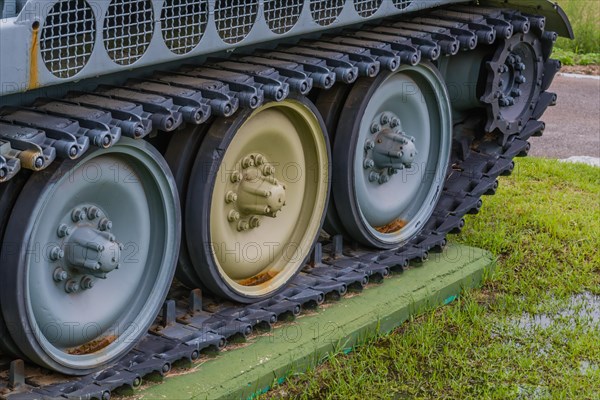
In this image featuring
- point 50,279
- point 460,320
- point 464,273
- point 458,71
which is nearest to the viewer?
point 50,279

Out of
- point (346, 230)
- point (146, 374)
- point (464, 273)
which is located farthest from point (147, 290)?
point (464, 273)

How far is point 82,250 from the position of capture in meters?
4.10

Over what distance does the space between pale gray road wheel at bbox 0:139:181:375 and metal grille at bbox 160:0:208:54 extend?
1.28ft

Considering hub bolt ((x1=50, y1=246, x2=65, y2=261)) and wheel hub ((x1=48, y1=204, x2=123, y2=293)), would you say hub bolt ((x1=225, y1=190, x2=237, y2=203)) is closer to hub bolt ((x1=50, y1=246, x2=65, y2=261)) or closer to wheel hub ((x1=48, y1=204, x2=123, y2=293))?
wheel hub ((x1=48, y1=204, x2=123, y2=293))

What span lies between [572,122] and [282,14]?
5881mm

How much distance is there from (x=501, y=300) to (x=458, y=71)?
1.27 metres

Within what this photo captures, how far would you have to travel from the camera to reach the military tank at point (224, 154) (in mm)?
3855

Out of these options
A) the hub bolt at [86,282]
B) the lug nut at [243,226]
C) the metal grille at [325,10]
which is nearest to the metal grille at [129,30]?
the hub bolt at [86,282]

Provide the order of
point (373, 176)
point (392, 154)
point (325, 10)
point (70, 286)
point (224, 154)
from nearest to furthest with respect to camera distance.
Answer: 1. point (70, 286)
2. point (224, 154)
3. point (325, 10)
4. point (392, 154)
5. point (373, 176)

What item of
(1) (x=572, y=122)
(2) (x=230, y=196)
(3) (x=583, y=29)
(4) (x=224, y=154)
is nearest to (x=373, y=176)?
(2) (x=230, y=196)

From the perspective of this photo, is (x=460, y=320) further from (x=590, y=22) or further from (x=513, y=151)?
(x=590, y=22)

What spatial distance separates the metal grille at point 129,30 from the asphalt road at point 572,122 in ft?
17.3

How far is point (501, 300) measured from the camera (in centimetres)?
572

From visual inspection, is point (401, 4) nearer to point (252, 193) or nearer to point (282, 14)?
point (282, 14)
